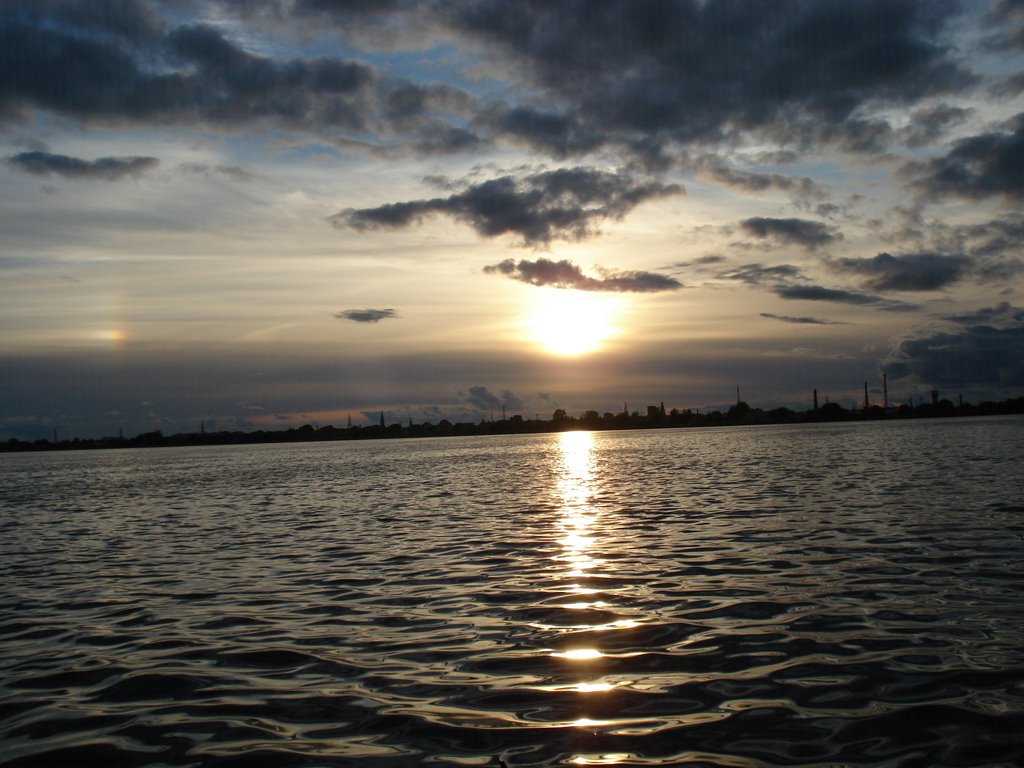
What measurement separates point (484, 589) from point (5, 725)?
1059 centimetres

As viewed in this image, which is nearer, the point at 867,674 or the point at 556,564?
the point at 867,674

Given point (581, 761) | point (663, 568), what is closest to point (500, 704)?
point (581, 761)

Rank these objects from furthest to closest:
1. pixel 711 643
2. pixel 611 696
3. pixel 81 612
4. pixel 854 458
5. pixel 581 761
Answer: pixel 854 458
pixel 81 612
pixel 711 643
pixel 611 696
pixel 581 761

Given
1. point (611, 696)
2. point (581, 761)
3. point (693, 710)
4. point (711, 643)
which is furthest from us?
point (711, 643)

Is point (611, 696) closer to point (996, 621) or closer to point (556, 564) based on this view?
point (996, 621)

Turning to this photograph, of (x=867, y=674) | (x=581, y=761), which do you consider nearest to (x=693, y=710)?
(x=581, y=761)

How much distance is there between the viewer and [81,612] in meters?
18.8

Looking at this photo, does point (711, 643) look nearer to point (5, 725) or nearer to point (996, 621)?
point (996, 621)

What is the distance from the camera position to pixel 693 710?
1052 cm

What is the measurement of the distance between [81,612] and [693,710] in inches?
586

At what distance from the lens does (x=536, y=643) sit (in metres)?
14.3

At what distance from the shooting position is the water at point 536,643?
9781mm

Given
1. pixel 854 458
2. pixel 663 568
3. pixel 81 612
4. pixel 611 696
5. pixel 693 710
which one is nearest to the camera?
pixel 693 710

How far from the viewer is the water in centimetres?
978
